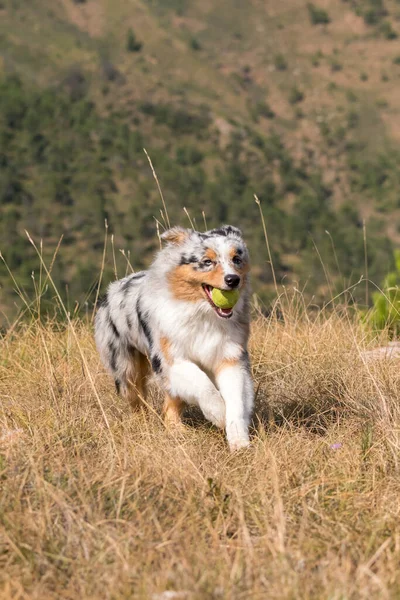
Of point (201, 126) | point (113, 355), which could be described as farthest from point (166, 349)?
point (201, 126)

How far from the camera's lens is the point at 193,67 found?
93750 mm

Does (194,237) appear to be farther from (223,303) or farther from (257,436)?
(257,436)

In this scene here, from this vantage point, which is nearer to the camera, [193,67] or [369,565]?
[369,565]

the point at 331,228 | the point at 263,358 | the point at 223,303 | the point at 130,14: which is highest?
the point at 223,303

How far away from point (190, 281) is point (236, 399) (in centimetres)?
69

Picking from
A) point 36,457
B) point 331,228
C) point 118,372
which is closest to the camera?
point 36,457

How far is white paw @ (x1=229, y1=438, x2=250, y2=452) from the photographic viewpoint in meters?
4.39

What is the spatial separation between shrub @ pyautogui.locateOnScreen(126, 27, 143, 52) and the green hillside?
0.68ft

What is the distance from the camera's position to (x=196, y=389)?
15.1 ft

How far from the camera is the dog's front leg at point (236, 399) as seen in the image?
446cm

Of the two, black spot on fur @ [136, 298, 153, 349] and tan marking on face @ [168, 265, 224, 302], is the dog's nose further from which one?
black spot on fur @ [136, 298, 153, 349]

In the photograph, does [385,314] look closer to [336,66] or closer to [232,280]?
[232,280]

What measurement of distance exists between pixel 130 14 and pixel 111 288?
102 m

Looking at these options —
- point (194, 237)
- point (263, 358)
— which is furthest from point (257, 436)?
point (263, 358)
